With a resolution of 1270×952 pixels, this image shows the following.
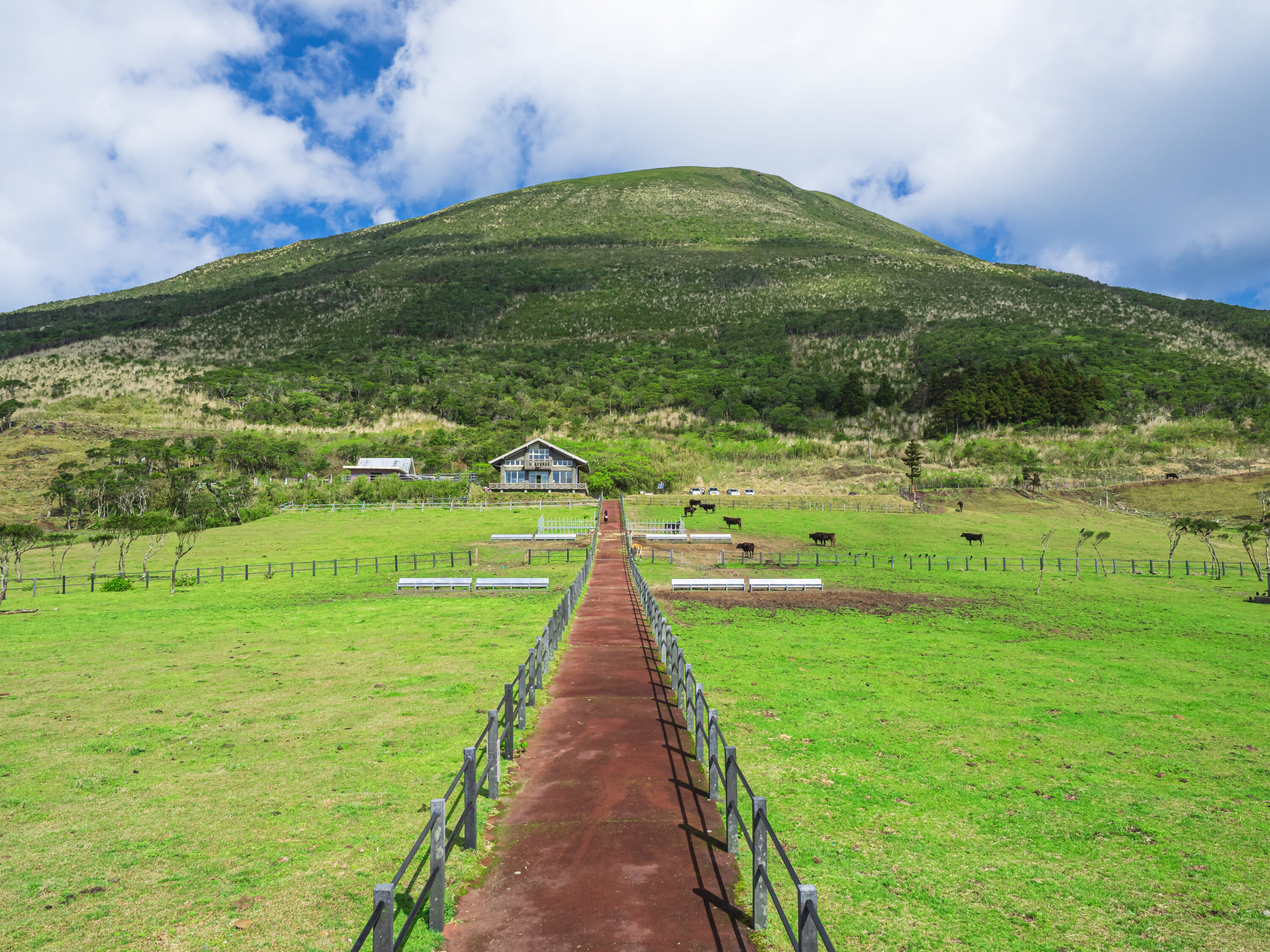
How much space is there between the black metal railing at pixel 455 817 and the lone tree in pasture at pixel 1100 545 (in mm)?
29780

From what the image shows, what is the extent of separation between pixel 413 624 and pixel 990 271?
178 m

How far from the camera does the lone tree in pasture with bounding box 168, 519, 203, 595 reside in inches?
1184

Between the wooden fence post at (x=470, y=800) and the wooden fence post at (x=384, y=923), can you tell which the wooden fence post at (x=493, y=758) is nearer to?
the wooden fence post at (x=470, y=800)

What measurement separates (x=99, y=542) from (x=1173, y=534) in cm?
7012

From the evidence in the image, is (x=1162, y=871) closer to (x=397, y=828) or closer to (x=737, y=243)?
(x=397, y=828)

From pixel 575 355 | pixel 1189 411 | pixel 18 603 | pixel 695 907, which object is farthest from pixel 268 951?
pixel 575 355

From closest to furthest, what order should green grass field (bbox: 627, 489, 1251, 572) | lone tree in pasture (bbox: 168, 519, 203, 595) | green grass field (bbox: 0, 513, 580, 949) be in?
green grass field (bbox: 0, 513, 580, 949), lone tree in pasture (bbox: 168, 519, 203, 595), green grass field (bbox: 627, 489, 1251, 572)

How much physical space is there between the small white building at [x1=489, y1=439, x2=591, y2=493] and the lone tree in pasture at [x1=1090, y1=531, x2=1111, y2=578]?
4460 centimetres

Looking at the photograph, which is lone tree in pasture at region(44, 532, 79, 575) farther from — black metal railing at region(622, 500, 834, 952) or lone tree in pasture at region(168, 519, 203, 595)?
black metal railing at region(622, 500, 834, 952)

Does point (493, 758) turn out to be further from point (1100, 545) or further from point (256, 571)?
point (1100, 545)

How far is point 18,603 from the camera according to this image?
27.0 m

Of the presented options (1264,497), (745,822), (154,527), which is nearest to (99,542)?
(154,527)

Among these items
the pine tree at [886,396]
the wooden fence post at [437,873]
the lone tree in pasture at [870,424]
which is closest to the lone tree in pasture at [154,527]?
the wooden fence post at [437,873]

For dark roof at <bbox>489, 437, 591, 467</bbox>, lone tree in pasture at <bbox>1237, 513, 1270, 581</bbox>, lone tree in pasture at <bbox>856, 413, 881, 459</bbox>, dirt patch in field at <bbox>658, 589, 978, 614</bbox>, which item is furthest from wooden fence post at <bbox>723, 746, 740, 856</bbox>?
lone tree in pasture at <bbox>856, 413, 881, 459</bbox>
